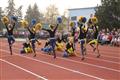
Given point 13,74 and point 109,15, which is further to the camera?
point 109,15

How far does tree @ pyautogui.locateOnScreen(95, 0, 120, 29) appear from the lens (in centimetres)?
3994

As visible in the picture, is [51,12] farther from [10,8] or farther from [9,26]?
[9,26]

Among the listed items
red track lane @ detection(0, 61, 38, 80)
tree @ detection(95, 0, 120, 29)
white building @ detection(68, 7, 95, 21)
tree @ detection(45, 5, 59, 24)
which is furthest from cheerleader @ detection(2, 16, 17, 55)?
tree @ detection(45, 5, 59, 24)

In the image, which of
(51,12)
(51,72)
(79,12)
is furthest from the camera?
(51,12)

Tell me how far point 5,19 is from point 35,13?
3343 inches

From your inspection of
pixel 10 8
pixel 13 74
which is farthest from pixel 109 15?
pixel 10 8

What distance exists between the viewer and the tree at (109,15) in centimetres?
3994

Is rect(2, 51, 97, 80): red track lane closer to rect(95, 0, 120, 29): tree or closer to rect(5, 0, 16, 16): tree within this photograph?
rect(95, 0, 120, 29): tree

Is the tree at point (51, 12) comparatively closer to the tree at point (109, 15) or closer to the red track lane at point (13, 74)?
the tree at point (109, 15)

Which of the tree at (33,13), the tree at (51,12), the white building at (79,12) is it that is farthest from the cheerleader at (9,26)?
the tree at (33,13)

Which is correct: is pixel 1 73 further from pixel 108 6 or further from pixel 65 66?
pixel 108 6

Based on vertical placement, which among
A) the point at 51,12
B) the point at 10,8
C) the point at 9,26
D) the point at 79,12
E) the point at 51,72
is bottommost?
the point at 51,12

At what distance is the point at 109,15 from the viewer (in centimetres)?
4044

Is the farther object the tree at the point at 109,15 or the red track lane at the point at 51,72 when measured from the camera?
the tree at the point at 109,15
